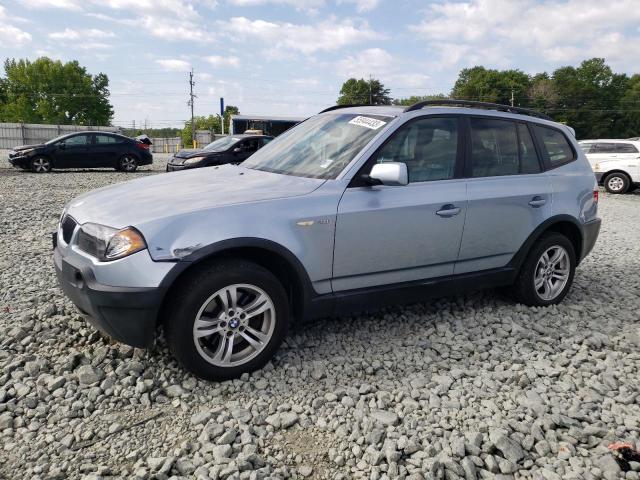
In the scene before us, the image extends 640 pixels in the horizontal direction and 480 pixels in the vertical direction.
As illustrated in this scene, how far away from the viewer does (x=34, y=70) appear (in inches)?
3145

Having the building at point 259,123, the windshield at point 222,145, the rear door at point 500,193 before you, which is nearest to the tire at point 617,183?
the windshield at point 222,145

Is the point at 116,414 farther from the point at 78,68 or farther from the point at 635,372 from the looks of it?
the point at 78,68

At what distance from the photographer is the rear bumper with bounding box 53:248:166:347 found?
9.69ft

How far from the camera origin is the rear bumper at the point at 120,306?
295 cm

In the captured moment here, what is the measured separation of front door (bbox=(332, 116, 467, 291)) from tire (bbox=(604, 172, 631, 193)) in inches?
605

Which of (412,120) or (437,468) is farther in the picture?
(412,120)

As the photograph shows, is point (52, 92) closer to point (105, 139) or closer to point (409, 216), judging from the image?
point (105, 139)

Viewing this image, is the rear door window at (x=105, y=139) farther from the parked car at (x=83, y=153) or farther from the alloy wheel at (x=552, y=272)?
the alloy wheel at (x=552, y=272)

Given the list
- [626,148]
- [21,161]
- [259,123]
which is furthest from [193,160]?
[259,123]

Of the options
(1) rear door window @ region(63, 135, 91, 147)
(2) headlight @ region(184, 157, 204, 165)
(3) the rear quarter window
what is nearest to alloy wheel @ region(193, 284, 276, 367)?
(3) the rear quarter window

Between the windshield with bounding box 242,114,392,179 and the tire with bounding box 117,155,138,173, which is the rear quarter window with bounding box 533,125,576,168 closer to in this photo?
the windshield with bounding box 242,114,392,179

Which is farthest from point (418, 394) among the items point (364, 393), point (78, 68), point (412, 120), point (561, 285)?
point (78, 68)

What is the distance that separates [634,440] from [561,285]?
7.35 feet

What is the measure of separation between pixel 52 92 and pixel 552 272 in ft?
293
